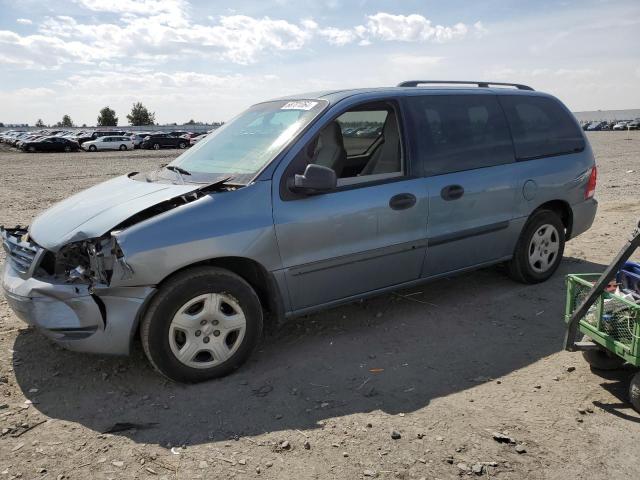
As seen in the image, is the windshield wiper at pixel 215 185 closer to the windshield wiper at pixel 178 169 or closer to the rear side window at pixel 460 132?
the windshield wiper at pixel 178 169

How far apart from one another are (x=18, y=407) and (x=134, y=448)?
96 cm

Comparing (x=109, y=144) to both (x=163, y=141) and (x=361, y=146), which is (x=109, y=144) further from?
(x=361, y=146)

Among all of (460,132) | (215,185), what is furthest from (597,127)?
(215,185)

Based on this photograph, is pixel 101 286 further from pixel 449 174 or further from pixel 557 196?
pixel 557 196

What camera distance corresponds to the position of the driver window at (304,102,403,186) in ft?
13.9

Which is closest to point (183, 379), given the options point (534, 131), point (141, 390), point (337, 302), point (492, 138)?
point (141, 390)

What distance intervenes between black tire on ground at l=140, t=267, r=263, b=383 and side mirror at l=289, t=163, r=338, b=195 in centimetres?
76

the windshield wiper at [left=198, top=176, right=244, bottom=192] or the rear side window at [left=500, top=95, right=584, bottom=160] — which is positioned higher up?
the rear side window at [left=500, top=95, right=584, bottom=160]

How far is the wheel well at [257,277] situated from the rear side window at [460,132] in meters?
1.65

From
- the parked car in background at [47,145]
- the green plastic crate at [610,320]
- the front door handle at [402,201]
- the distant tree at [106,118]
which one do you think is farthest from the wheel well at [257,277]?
the distant tree at [106,118]

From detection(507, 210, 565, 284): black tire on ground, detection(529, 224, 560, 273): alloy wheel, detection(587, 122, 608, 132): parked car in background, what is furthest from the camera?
detection(587, 122, 608, 132): parked car in background

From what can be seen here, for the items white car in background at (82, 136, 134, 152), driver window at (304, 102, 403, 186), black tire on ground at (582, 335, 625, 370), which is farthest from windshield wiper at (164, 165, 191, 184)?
white car in background at (82, 136, 134, 152)

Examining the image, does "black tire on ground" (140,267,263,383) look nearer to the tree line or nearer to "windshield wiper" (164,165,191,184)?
"windshield wiper" (164,165,191,184)

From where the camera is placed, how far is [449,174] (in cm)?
462
